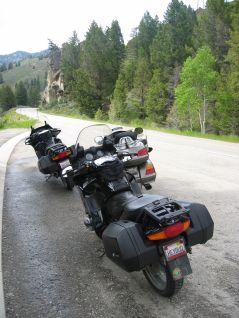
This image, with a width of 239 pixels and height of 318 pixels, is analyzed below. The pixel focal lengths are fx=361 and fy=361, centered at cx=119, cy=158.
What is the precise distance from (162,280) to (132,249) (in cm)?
70

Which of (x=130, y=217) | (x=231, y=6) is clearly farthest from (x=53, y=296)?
(x=231, y=6)

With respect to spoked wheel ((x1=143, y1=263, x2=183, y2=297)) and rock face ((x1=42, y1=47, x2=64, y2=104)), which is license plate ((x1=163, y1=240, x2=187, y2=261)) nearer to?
spoked wheel ((x1=143, y1=263, x2=183, y2=297))

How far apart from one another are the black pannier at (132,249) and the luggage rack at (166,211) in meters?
0.21

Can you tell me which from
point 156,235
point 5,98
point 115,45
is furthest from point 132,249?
point 5,98

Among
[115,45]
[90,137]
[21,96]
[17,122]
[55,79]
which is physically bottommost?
[21,96]

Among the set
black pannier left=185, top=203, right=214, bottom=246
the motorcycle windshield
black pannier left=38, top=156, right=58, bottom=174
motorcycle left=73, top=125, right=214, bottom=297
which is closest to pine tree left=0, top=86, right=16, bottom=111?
black pannier left=38, top=156, right=58, bottom=174

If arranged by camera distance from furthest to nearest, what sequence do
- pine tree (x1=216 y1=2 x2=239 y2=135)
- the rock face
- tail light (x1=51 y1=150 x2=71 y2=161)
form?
1. the rock face
2. pine tree (x1=216 y1=2 x2=239 y2=135)
3. tail light (x1=51 y1=150 x2=71 y2=161)

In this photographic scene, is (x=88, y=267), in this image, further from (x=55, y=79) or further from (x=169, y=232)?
(x=55, y=79)

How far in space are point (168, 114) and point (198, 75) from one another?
30.6ft

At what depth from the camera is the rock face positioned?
102 m

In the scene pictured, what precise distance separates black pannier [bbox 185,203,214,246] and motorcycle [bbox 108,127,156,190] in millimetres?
2971

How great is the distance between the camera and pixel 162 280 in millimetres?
3641

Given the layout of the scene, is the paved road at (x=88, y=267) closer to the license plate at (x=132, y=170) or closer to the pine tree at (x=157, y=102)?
the license plate at (x=132, y=170)

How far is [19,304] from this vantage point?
3.60 metres
